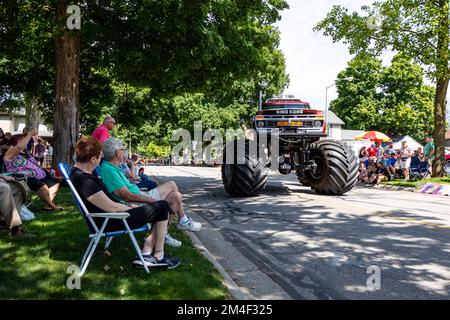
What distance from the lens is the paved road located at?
4.29 m

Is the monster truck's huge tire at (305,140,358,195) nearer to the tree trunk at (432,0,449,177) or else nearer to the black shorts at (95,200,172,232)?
the black shorts at (95,200,172,232)

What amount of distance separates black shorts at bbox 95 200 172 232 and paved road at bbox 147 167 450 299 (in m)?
1.08

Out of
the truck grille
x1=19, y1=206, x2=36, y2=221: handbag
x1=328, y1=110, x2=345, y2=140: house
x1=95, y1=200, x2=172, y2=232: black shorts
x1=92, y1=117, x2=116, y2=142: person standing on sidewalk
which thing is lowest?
x1=19, y1=206, x2=36, y2=221: handbag

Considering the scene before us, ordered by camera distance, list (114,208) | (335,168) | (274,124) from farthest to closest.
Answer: (274,124), (335,168), (114,208)

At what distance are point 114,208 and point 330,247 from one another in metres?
3.09

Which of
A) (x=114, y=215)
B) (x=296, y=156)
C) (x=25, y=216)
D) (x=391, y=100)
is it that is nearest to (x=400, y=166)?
(x=296, y=156)

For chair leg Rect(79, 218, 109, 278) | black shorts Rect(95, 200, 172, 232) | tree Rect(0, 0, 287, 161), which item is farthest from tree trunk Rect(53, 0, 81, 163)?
chair leg Rect(79, 218, 109, 278)

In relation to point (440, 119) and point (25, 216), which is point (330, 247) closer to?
point (25, 216)

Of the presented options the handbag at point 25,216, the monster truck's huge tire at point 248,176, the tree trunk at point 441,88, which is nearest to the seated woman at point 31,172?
the handbag at point 25,216

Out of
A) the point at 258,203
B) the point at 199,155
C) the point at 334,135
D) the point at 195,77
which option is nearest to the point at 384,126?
the point at 334,135

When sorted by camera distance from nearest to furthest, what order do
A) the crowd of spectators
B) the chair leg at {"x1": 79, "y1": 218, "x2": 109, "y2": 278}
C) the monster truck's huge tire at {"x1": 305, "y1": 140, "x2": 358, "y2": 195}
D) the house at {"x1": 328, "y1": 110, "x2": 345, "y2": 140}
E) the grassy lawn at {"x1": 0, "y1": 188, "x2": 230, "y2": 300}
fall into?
the grassy lawn at {"x1": 0, "y1": 188, "x2": 230, "y2": 300} → the chair leg at {"x1": 79, "y1": 218, "x2": 109, "y2": 278} → the monster truck's huge tire at {"x1": 305, "y1": 140, "x2": 358, "y2": 195} → the crowd of spectators → the house at {"x1": 328, "y1": 110, "x2": 345, "y2": 140}

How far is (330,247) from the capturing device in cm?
586

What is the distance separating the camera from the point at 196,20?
1062cm
